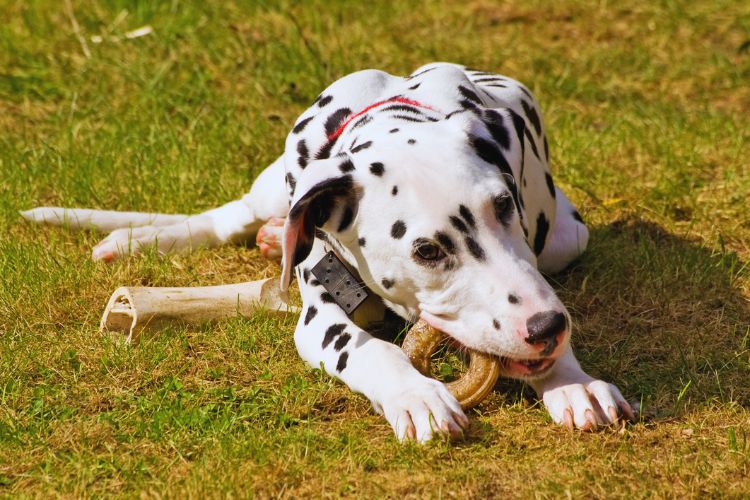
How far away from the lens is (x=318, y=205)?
4.35m

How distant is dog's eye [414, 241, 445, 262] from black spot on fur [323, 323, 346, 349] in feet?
2.00

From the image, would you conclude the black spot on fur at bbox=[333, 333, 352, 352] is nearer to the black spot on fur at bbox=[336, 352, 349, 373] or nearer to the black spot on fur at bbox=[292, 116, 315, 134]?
the black spot on fur at bbox=[336, 352, 349, 373]

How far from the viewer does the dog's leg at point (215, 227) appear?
5859 millimetres

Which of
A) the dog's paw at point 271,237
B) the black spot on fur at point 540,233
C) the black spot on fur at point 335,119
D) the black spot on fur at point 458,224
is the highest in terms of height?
the black spot on fur at point 458,224

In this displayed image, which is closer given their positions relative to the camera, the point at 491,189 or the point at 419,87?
the point at 491,189

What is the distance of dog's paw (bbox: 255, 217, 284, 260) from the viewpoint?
5.76 m

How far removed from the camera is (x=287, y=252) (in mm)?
4328

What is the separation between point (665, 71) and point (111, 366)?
17.7ft

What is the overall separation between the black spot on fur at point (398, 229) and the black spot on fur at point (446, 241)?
149 millimetres

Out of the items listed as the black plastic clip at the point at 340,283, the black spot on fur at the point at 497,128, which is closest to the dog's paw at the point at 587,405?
the black plastic clip at the point at 340,283

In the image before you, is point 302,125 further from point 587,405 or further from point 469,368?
point 587,405

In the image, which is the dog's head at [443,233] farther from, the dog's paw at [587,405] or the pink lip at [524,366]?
the dog's paw at [587,405]

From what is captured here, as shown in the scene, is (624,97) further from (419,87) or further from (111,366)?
(111,366)

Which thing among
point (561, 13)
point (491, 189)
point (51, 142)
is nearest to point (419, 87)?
point (491, 189)
